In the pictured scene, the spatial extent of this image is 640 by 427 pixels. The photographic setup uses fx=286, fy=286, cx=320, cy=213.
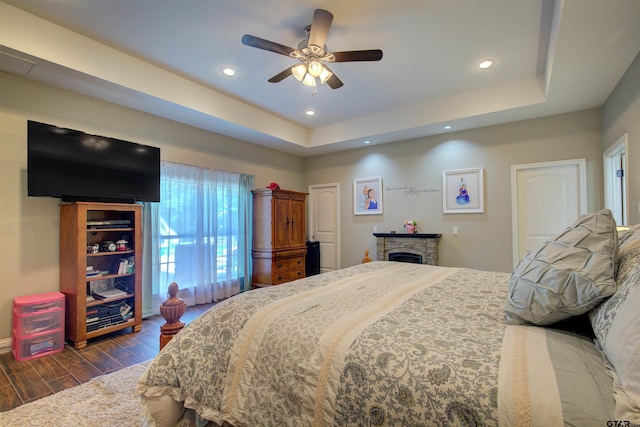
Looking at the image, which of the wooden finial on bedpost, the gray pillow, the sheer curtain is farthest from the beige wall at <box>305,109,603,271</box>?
the wooden finial on bedpost

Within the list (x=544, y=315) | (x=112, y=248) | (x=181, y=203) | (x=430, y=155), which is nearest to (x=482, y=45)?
(x=430, y=155)

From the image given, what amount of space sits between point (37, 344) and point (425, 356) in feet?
11.4

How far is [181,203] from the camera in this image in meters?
4.10

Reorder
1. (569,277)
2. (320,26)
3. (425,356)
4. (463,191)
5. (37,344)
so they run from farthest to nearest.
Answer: (463,191), (37,344), (320,26), (569,277), (425,356)

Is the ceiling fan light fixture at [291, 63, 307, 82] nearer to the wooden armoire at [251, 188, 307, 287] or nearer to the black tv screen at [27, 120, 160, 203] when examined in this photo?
the black tv screen at [27, 120, 160, 203]

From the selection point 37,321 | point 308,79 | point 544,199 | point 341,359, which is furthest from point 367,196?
point 37,321

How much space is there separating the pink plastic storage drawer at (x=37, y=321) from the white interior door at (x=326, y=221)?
4.15 meters

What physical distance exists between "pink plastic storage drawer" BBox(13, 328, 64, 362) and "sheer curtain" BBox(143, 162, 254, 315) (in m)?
0.98

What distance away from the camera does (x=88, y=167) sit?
3.02 m

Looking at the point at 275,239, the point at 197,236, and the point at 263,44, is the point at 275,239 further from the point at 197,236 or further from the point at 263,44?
the point at 263,44

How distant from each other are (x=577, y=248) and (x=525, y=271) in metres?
0.20

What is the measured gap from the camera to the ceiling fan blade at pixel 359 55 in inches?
96.0

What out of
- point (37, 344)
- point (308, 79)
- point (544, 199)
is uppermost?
point (308, 79)

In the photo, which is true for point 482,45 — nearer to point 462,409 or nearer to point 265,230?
point 462,409
